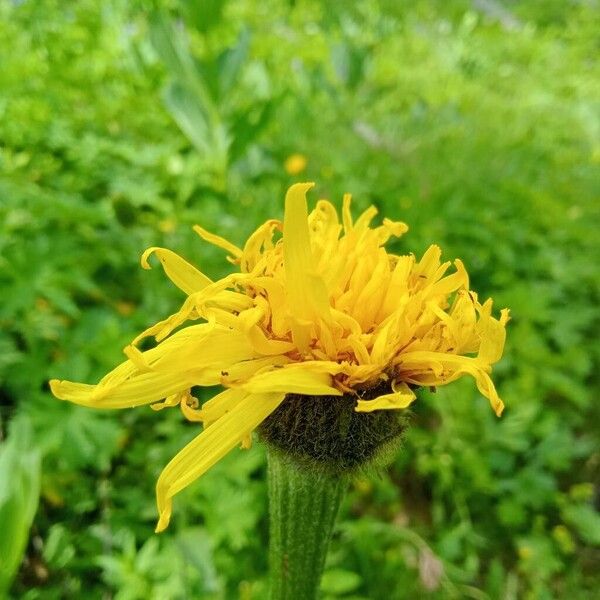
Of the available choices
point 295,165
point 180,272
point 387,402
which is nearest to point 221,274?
point 295,165

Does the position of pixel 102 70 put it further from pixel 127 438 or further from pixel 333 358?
pixel 333 358

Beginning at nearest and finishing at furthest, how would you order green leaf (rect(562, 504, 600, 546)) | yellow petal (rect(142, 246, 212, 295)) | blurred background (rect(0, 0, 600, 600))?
yellow petal (rect(142, 246, 212, 295)) < blurred background (rect(0, 0, 600, 600)) < green leaf (rect(562, 504, 600, 546))

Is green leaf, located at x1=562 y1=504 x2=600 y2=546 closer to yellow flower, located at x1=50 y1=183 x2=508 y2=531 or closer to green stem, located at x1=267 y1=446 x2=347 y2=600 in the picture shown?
green stem, located at x1=267 y1=446 x2=347 y2=600

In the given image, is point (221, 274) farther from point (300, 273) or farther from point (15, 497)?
point (300, 273)

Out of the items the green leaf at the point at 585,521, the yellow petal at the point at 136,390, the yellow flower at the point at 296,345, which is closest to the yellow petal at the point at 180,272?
the yellow flower at the point at 296,345

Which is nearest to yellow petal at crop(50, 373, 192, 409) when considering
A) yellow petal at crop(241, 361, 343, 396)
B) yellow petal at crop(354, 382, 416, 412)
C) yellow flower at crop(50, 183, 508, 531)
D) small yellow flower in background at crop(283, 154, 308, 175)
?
yellow flower at crop(50, 183, 508, 531)

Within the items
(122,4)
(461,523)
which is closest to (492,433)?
(461,523)
